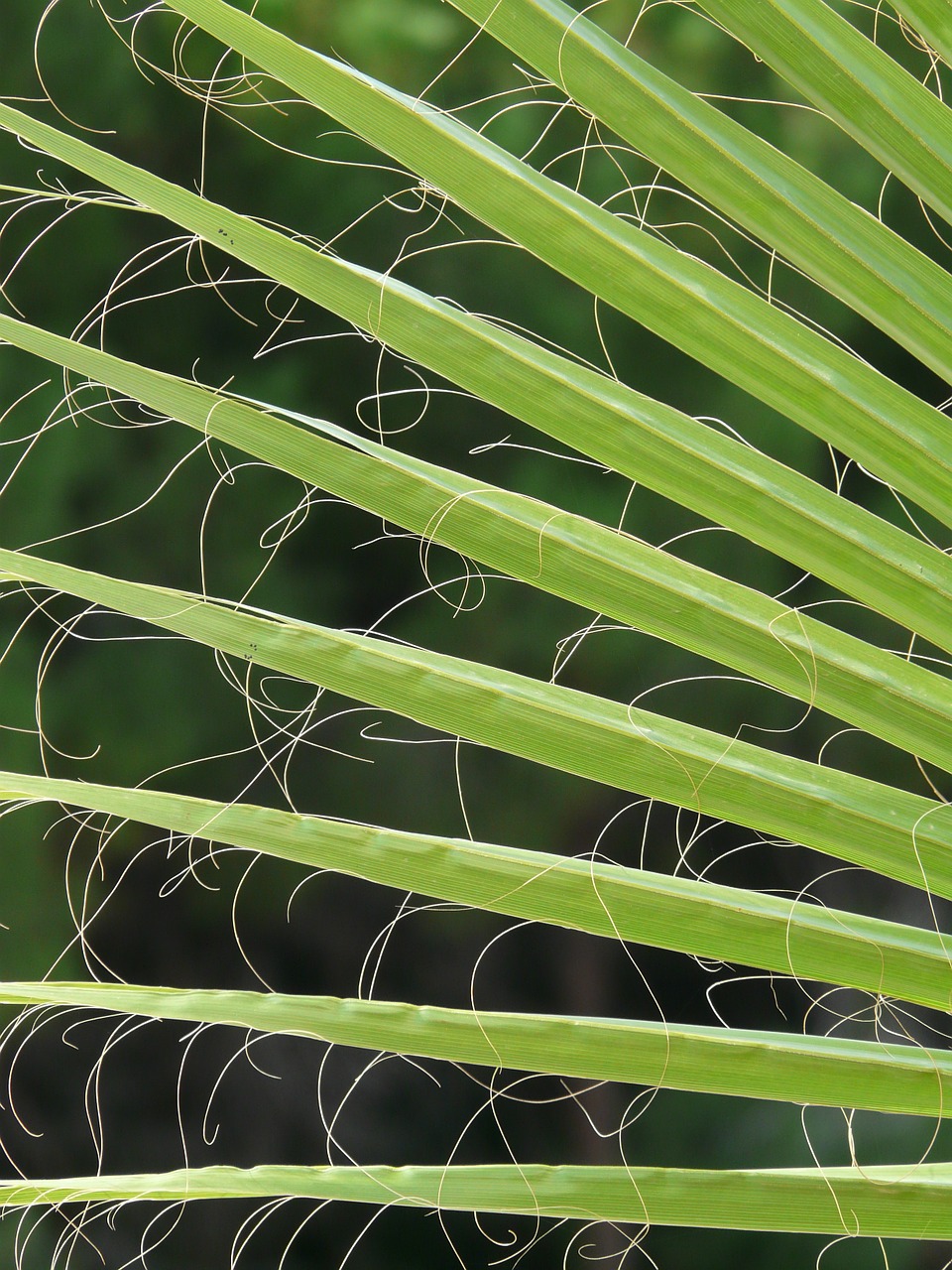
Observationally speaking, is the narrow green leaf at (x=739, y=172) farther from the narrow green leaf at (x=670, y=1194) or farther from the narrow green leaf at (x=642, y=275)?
the narrow green leaf at (x=670, y=1194)

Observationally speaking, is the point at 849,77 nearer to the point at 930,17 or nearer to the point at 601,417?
the point at 930,17

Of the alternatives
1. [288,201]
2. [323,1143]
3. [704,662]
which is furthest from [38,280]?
[323,1143]

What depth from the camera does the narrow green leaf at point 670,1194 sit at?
403mm

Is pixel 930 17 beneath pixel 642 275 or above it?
above

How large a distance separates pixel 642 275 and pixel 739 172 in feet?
0.20

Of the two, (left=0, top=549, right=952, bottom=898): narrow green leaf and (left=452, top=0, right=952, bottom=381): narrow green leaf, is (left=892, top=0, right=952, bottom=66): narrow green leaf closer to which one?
(left=452, top=0, right=952, bottom=381): narrow green leaf

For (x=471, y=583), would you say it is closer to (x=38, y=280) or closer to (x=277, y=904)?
(x=277, y=904)

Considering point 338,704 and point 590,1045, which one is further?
point 338,704

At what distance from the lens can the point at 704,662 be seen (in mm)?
820

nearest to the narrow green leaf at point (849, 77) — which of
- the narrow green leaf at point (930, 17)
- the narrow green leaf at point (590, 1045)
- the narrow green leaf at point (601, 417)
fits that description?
the narrow green leaf at point (930, 17)

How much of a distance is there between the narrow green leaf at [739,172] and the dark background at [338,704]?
1.32 ft

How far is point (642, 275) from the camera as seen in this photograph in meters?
0.38

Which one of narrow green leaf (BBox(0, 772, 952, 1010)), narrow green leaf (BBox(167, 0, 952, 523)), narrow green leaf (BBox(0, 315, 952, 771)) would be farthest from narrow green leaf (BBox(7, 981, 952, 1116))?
narrow green leaf (BBox(167, 0, 952, 523))

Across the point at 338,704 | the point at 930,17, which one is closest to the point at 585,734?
the point at 930,17
